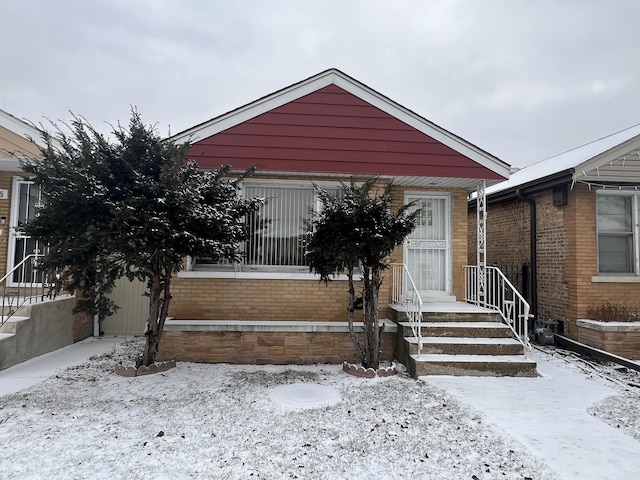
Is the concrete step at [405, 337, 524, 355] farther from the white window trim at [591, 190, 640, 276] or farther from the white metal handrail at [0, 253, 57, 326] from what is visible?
the white metal handrail at [0, 253, 57, 326]

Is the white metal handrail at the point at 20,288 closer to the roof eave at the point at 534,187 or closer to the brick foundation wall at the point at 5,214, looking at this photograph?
the brick foundation wall at the point at 5,214

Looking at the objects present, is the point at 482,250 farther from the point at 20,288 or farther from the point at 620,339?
the point at 20,288

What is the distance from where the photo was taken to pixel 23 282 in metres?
7.56

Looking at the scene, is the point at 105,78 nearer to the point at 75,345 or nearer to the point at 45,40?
the point at 45,40

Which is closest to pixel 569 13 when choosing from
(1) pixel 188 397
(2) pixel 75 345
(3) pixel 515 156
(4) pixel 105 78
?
(1) pixel 188 397

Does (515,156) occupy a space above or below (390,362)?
above

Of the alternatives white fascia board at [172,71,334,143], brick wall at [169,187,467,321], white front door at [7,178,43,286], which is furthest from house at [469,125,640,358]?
white front door at [7,178,43,286]

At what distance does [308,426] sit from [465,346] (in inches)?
118

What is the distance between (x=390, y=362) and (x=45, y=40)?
69.4 feet

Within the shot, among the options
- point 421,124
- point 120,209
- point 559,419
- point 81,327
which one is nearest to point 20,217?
point 81,327

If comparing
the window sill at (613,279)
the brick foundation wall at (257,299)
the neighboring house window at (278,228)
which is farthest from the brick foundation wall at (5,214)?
the window sill at (613,279)

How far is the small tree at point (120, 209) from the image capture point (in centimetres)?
452

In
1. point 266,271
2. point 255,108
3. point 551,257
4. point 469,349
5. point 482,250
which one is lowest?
point 469,349

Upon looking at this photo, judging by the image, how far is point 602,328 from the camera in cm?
657
